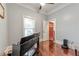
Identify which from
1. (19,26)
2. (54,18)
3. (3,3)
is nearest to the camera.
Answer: (3,3)

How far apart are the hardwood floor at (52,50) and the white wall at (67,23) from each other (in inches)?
4.1

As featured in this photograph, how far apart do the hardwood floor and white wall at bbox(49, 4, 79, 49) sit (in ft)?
0.34

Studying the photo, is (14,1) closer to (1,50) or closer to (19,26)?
(19,26)

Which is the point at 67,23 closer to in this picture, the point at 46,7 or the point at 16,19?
the point at 46,7

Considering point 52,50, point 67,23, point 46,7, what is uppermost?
point 46,7

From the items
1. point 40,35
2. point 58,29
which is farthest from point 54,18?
point 40,35

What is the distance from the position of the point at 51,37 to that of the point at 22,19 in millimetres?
409

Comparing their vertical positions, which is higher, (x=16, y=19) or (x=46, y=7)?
(x=46, y=7)

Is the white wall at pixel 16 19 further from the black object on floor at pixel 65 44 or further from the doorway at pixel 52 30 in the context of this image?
the black object on floor at pixel 65 44

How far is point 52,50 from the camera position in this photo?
1.13 m

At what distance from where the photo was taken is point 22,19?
1.08 meters

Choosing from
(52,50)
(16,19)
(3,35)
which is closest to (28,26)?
(16,19)

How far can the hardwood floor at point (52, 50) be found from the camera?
1.05 m

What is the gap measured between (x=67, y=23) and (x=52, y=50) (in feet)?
1.22
